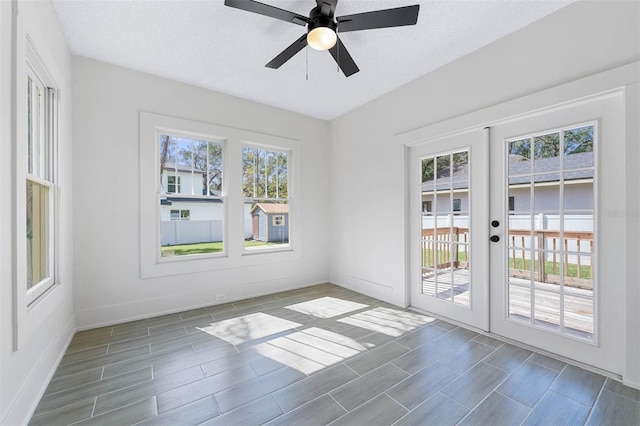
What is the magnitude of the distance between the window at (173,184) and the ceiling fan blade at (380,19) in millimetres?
2712

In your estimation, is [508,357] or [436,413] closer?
[436,413]

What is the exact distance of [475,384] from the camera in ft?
6.67

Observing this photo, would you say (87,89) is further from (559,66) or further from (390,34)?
(559,66)

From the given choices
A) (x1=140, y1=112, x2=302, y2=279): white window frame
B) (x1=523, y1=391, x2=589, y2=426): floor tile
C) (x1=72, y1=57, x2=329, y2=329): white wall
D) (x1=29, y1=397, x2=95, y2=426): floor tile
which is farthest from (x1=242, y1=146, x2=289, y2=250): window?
(x1=523, y1=391, x2=589, y2=426): floor tile

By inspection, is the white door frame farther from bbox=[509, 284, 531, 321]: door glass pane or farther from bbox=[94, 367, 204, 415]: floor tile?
bbox=[94, 367, 204, 415]: floor tile

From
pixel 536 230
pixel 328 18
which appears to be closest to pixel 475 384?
pixel 536 230

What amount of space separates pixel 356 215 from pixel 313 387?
2.79 metres

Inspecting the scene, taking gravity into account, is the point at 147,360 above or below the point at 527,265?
below

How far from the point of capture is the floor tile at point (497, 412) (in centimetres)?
168

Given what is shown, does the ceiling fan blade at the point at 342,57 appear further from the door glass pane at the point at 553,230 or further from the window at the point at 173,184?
the window at the point at 173,184

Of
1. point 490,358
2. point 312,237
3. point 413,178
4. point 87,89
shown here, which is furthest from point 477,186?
point 87,89

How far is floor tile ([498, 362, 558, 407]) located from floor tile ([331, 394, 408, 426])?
0.81 meters

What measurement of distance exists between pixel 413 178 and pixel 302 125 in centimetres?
215

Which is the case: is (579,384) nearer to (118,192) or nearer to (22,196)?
(22,196)
